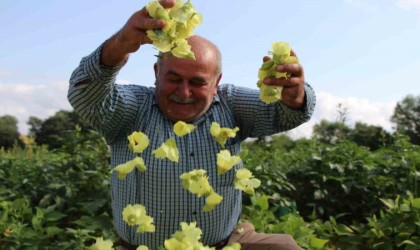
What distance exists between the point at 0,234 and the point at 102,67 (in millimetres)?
1644

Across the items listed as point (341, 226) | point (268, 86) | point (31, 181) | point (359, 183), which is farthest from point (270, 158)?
point (268, 86)

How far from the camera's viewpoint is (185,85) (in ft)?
6.10

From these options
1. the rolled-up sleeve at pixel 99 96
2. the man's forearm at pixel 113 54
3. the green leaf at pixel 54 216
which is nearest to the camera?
the man's forearm at pixel 113 54

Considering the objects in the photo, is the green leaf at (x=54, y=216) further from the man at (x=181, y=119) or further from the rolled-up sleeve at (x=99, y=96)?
the rolled-up sleeve at (x=99, y=96)

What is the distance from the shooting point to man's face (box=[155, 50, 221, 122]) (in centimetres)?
186

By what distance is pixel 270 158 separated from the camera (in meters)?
4.45

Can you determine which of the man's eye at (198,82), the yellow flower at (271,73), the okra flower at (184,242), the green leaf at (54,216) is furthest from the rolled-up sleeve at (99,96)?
the green leaf at (54,216)

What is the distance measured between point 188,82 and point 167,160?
28cm

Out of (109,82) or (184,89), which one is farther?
(184,89)

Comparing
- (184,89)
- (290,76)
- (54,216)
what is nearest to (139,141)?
(290,76)

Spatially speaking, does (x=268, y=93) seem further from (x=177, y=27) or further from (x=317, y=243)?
(x=317, y=243)

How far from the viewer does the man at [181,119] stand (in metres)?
1.85

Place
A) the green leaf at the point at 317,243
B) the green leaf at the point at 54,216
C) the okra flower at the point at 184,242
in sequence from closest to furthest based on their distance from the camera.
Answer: the okra flower at the point at 184,242, the green leaf at the point at 317,243, the green leaf at the point at 54,216

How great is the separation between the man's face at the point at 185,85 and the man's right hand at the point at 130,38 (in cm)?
37
